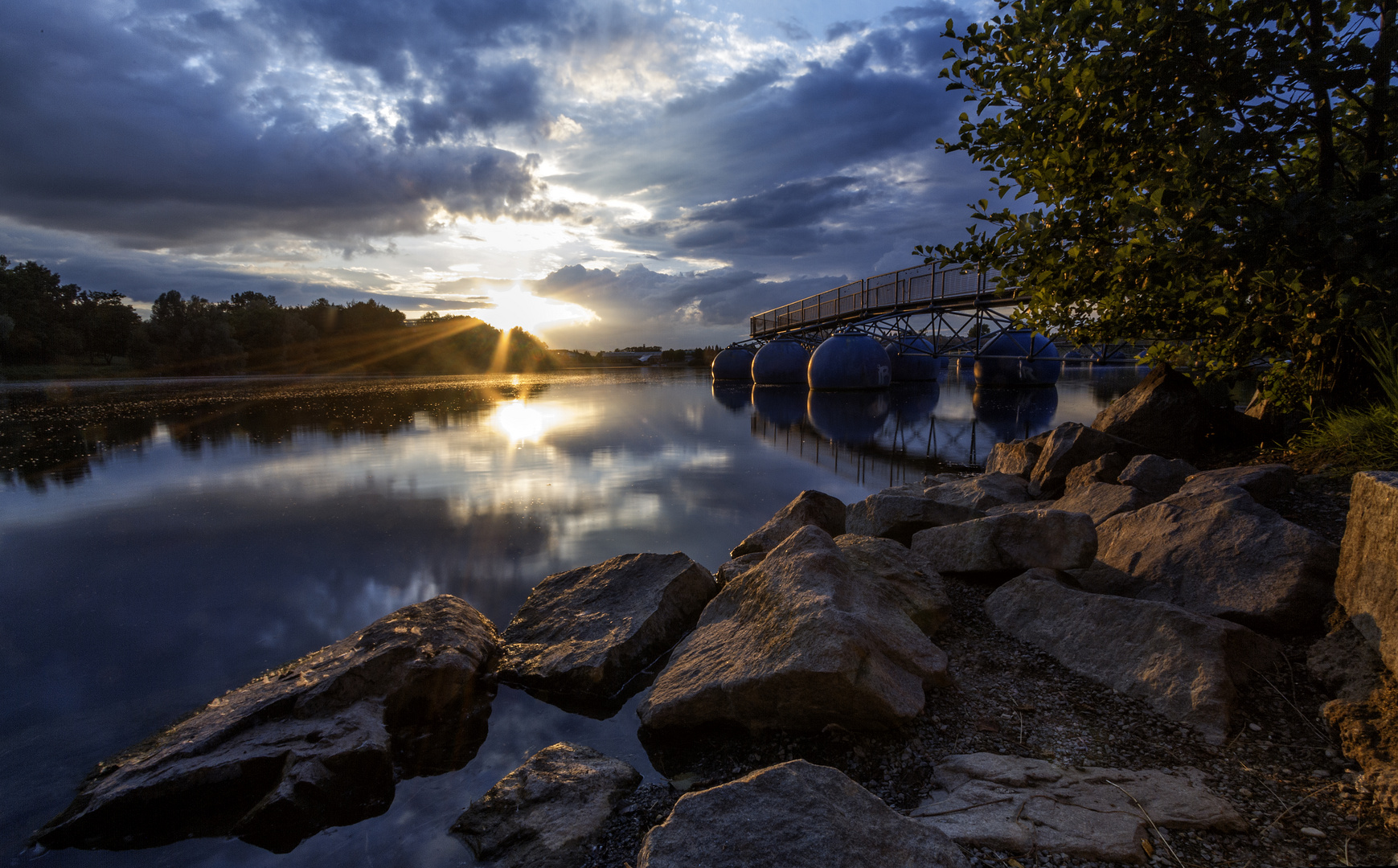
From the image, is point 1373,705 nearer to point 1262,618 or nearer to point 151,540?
point 1262,618

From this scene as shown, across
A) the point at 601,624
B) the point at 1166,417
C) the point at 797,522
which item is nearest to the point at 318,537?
the point at 601,624

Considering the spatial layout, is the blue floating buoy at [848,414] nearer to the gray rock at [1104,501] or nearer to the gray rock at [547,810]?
the gray rock at [1104,501]

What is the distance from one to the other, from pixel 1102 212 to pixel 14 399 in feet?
162

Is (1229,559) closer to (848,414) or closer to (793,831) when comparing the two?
(793,831)

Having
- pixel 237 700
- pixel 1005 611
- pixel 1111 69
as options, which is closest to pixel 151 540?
pixel 237 700

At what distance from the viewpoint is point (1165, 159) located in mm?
4922

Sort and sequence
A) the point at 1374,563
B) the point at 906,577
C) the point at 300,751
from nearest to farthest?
the point at 1374,563, the point at 300,751, the point at 906,577

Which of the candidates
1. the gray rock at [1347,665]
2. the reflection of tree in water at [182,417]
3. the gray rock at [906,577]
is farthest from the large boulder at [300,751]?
the reflection of tree in water at [182,417]

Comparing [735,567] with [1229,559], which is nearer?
[1229,559]

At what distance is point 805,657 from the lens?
3.25m

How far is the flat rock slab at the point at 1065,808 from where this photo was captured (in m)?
2.29

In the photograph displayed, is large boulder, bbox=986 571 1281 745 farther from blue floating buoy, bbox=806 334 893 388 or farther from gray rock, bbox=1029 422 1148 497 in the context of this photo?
blue floating buoy, bbox=806 334 893 388

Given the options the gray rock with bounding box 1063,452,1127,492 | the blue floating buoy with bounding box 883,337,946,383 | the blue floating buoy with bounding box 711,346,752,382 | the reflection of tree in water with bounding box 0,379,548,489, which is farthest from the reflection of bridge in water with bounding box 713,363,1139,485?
the blue floating buoy with bounding box 711,346,752,382

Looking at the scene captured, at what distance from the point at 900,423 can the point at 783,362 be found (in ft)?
76.4
